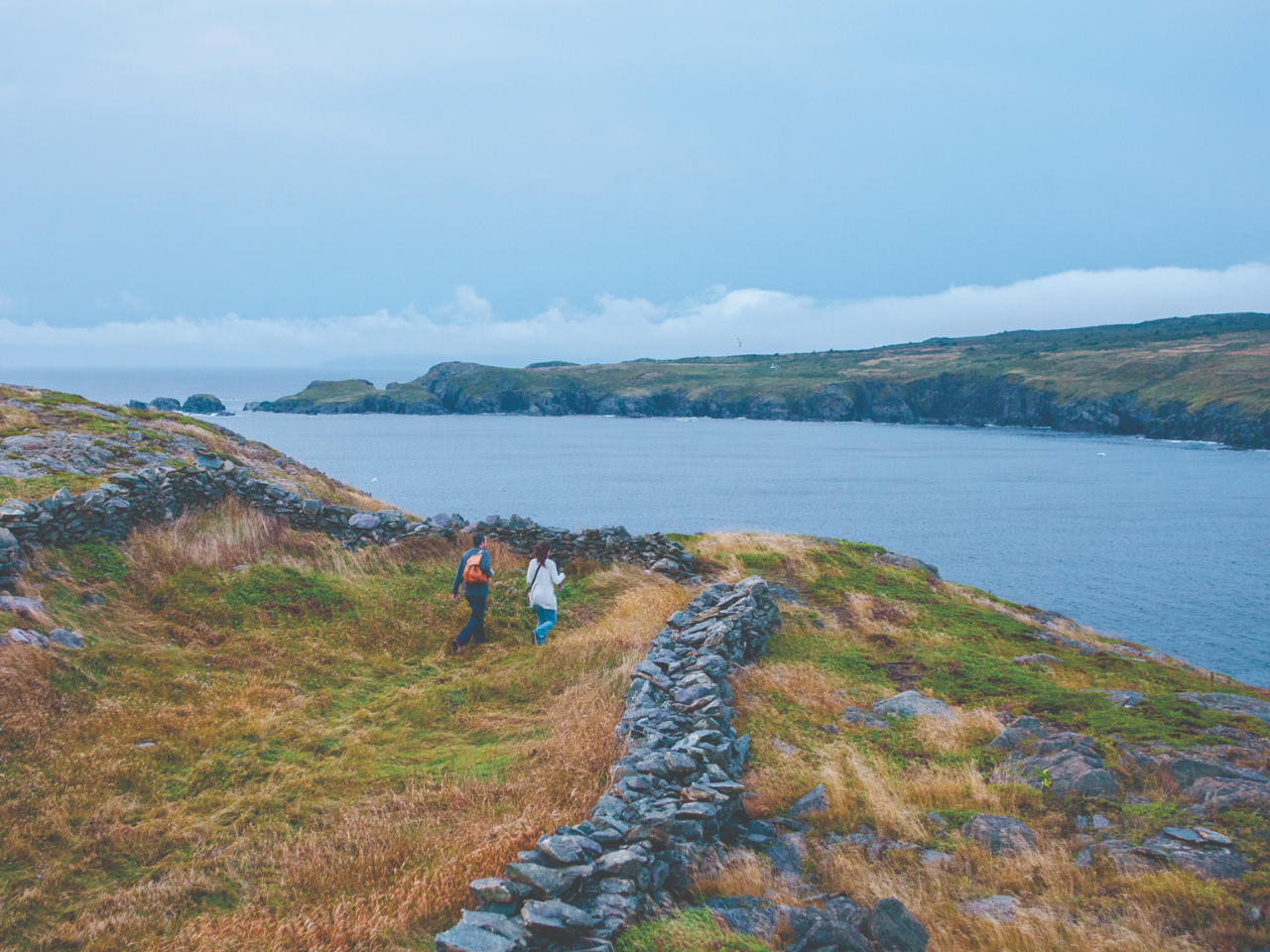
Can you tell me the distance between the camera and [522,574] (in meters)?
18.4

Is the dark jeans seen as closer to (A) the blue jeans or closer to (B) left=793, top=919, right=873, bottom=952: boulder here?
(A) the blue jeans

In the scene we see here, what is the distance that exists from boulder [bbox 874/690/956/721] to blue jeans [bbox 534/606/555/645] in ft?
21.5

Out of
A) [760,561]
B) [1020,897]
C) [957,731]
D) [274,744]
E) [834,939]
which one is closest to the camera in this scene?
[834,939]

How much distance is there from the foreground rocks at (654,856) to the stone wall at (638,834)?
0.01 meters

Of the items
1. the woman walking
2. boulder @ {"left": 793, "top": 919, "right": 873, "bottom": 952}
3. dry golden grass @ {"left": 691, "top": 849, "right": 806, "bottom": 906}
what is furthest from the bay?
boulder @ {"left": 793, "top": 919, "right": 873, "bottom": 952}

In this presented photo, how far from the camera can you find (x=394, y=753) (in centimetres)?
1023

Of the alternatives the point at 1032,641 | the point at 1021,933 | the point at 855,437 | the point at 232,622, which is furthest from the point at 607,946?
the point at 855,437

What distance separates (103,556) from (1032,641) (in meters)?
20.6

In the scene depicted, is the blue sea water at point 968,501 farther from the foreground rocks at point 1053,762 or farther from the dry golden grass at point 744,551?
the foreground rocks at point 1053,762

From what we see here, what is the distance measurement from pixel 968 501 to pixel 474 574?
6921cm

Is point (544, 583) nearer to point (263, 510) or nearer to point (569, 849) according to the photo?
point (569, 849)

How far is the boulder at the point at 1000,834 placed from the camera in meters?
7.32

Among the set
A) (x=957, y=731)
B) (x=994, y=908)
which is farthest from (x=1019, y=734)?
(x=994, y=908)

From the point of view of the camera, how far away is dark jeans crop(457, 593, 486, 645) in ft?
48.1
